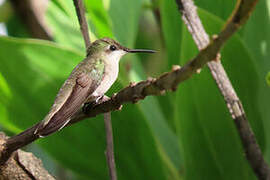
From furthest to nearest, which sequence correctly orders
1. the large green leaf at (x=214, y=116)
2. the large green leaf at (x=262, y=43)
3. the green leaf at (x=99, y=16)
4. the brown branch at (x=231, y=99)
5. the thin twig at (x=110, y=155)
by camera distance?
the green leaf at (x=99, y=16), the large green leaf at (x=262, y=43), the large green leaf at (x=214, y=116), the thin twig at (x=110, y=155), the brown branch at (x=231, y=99)

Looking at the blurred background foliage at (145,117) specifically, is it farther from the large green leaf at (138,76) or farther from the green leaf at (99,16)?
the large green leaf at (138,76)

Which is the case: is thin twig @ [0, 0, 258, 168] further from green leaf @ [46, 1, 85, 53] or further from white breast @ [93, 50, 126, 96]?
green leaf @ [46, 1, 85, 53]

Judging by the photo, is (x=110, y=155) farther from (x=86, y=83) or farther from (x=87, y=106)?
(x=86, y=83)

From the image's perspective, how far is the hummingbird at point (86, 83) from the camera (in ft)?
4.89

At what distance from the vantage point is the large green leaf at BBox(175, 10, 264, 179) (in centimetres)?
180

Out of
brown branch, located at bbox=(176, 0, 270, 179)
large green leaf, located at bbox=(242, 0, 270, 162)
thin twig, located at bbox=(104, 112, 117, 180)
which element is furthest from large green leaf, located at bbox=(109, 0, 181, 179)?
brown branch, located at bbox=(176, 0, 270, 179)

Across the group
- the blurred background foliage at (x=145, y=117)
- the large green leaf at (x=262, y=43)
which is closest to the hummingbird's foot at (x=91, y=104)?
the blurred background foliage at (x=145, y=117)

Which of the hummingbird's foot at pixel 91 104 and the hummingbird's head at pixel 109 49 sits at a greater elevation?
the hummingbird's head at pixel 109 49

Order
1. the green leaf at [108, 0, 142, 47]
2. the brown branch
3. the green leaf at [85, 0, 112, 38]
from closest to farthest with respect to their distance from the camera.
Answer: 1. the brown branch
2. the green leaf at [85, 0, 112, 38]
3. the green leaf at [108, 0, 142, 47]

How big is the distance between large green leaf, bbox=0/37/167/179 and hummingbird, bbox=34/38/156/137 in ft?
0.25

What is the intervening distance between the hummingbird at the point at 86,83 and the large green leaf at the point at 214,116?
266mm

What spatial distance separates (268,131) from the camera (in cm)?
198

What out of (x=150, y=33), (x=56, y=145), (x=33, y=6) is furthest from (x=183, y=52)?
(x=150, y=33)

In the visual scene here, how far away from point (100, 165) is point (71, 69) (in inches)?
14.1
